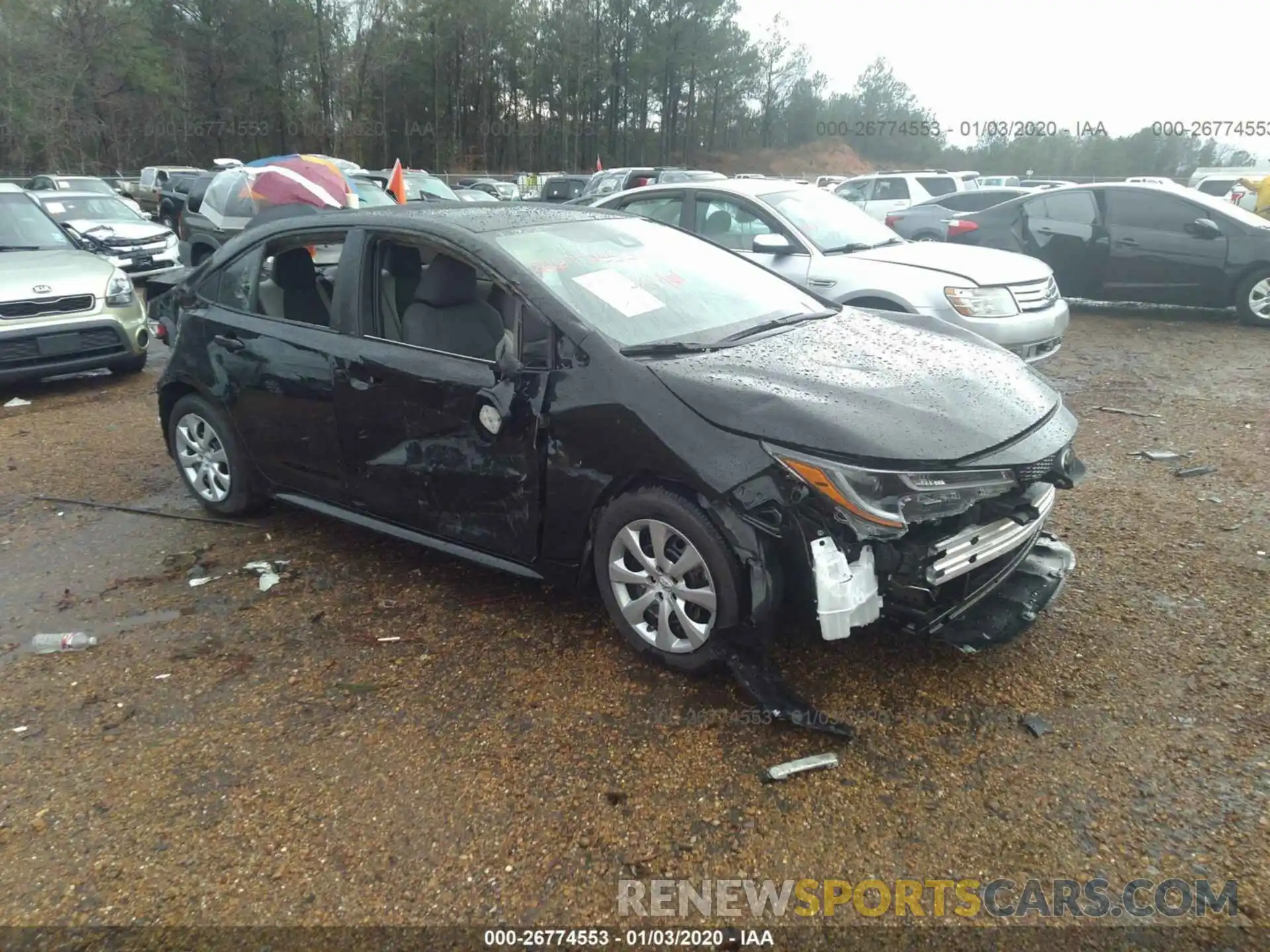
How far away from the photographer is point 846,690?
317cm

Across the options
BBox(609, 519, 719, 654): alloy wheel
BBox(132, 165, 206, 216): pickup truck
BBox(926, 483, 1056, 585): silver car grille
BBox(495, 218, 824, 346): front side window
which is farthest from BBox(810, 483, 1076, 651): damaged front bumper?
BBox(132, 165, 206, 216): pickup truck

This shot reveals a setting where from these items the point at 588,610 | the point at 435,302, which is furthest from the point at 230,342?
the point at 588,610

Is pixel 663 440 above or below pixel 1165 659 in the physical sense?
above

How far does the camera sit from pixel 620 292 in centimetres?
364

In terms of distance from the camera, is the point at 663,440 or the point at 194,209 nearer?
the point at 663,440

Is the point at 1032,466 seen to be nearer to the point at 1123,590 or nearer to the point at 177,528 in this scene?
the point at 1123,590

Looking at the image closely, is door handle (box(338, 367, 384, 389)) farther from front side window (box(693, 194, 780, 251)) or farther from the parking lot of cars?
front side window (box(693, 194, 780, 251))

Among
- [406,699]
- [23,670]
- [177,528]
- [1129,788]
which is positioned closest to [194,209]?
[177,528]

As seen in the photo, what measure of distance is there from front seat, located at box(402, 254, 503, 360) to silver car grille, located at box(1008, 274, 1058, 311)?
4.55 metres

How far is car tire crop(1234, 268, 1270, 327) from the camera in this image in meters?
9.74

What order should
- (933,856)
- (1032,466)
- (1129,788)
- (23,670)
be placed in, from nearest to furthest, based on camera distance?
(933,856) → (1129,788) → (1032,466) → (23,670)

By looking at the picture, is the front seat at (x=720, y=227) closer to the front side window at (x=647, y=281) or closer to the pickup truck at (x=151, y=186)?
the front side window at (x=647, y=281)

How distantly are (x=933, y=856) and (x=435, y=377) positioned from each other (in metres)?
2.49

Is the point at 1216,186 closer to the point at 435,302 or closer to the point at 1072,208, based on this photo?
the point at 1072,208
